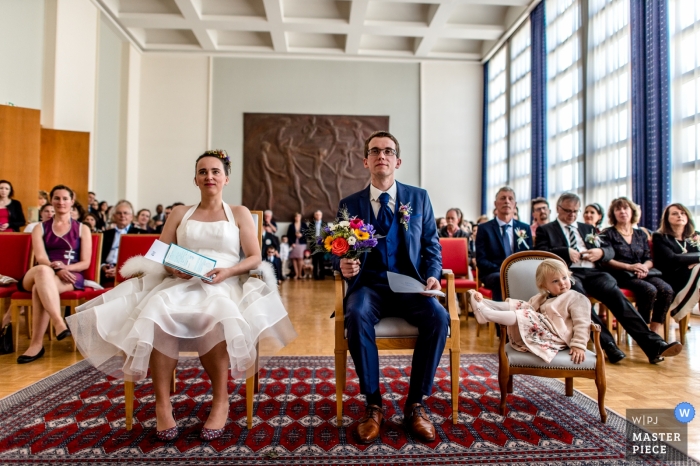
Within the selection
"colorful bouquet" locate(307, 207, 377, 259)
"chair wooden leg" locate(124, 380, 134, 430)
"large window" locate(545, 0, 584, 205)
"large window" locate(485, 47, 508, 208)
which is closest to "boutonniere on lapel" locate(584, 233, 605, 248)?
"colorful bouquet" locate(307, 207, 377, 259)

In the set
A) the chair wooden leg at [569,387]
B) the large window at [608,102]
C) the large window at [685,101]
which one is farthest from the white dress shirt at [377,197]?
the large window at [608,102]

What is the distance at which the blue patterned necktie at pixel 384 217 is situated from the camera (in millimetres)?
2762

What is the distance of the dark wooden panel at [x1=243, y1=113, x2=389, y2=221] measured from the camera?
12.1 meters

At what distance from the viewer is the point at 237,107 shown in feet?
40.5

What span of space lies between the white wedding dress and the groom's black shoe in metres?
2.72

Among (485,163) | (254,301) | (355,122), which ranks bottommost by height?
(254,301)

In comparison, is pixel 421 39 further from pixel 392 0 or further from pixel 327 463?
pixel 327 463

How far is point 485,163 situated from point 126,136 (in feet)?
31.1

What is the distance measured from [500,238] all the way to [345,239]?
2716 mm

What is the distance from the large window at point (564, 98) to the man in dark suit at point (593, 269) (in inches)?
164

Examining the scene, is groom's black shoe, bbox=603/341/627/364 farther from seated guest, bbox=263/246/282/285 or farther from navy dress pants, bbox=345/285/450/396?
seated guest, bbox=263/246/282/285

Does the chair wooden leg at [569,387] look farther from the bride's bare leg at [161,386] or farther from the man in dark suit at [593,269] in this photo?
the bride's bare leg at [161,386]

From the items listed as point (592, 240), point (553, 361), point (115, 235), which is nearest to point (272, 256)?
point (115, 235)

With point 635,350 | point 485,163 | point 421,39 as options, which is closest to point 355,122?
point 421,39
